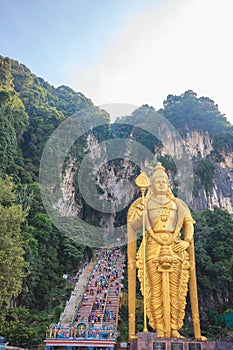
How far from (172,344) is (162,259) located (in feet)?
4.34

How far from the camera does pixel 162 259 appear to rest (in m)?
6.07

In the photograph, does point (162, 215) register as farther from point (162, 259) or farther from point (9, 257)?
point (9, 257)

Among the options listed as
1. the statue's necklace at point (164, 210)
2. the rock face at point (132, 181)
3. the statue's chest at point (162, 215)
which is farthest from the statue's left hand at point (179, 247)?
the rock face at point (132, 181)

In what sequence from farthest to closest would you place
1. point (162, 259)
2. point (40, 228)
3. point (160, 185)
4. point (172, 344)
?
point (40, 228)
point (160, 185)
point (162, 259)
point (172, 344)

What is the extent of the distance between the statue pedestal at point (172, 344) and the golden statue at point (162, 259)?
344mm

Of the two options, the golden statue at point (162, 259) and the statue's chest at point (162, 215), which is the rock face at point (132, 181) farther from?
the statue's chest at point (162, 215)

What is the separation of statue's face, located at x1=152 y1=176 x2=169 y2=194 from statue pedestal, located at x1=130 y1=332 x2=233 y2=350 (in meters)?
2.50

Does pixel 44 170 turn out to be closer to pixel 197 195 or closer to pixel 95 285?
pixel 95 285

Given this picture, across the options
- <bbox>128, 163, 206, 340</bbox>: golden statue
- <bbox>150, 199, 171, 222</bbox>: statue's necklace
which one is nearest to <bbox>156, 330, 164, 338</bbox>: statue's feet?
<bbox>128, 163, 206, 340</bbox>: golden statue

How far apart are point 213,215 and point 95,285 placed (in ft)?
24.0

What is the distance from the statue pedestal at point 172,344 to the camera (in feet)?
17.2

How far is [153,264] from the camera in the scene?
20.4ft

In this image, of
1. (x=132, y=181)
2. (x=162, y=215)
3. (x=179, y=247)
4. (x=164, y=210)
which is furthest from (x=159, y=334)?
(x=132, y=181)

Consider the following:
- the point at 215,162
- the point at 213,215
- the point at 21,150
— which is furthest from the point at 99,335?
the point at 215,162
